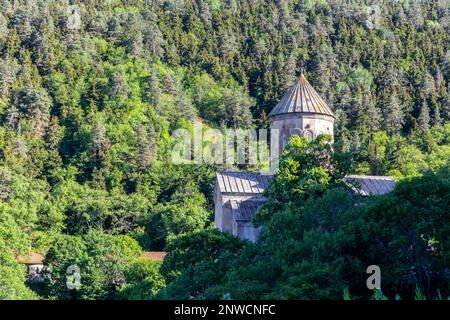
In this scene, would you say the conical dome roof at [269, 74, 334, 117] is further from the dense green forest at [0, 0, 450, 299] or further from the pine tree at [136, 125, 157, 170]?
the pine tree at [136, 125, 157, 170]

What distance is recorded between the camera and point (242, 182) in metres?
28.1

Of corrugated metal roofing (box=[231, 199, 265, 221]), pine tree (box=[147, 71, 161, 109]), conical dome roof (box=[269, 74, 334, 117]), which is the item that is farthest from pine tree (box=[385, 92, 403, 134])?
corrugated metal roofing (box=[231, 199, 265, 221])

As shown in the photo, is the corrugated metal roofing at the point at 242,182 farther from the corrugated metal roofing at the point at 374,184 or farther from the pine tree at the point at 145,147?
the pine tree at the point at 145,147

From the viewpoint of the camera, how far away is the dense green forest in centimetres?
1841

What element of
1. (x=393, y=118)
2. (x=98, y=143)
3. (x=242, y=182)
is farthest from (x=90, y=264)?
(x=393, y=118)

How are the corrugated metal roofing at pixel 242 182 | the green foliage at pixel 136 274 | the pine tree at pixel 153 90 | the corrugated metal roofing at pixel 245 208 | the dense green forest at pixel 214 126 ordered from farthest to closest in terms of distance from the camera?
the pine tree at pixel 153 90 < the green foliage at pixel 136 274 < the corrugated metal roofing at pixel 242 182 < the corrugated metal roofing at pixel 245 208 < the dense green forest at pixel 214 126

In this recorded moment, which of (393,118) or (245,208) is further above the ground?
(393,118)

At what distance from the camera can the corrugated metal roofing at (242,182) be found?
90.4ft

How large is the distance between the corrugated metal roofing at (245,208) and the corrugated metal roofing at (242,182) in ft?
1.57

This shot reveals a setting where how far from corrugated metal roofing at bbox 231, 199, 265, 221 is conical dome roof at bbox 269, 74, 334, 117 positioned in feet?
14.9

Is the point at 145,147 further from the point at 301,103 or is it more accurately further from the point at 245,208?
the point at 245,208

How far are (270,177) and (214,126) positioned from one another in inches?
2107

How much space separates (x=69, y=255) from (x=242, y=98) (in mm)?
43535

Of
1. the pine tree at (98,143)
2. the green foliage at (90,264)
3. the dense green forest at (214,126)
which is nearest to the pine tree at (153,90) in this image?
the dense green forest at (214,126)
